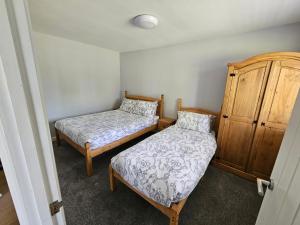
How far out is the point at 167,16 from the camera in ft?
5.85

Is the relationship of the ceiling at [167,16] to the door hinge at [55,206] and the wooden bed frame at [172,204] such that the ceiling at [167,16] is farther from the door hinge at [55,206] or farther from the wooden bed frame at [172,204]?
the door hinge at [55,206]

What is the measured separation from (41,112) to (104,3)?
1.65 meters

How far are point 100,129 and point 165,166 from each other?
1449 millimetres

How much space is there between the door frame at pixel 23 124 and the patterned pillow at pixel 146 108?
2801 mm

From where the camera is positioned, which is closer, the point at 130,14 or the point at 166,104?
the point at 130,14

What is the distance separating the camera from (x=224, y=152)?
7.60 ft

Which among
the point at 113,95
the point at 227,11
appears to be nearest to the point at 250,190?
the point at 227,11

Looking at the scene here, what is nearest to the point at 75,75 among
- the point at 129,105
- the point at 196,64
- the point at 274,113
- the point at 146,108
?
the point at 129,105

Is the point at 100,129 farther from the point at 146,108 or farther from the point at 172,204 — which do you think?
the point at 172,204

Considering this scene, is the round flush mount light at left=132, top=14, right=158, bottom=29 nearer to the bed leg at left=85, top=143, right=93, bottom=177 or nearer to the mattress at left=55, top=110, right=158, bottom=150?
the mattress at left=55, top=110, right=158, bottom=150

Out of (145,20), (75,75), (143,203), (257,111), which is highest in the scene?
(145,20)

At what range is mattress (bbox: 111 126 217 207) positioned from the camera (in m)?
1.30

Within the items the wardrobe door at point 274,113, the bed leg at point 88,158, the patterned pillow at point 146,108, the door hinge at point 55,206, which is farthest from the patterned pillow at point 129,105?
the door hinge at point 55,206

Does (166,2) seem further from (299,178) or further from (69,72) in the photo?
(69,72)
